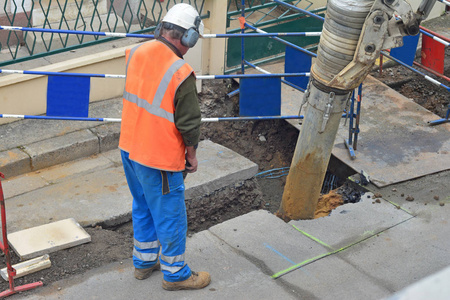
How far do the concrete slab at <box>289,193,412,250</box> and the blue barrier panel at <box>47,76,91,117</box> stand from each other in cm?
225

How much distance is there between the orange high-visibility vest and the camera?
339 cm

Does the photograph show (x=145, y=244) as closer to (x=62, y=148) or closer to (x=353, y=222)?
(x=353, y=222)

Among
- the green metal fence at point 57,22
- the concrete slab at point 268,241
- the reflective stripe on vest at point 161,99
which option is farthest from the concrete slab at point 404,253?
the green metal fence at point 57,22

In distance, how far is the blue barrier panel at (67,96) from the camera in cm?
517

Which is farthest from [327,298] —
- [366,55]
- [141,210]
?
[366,55]

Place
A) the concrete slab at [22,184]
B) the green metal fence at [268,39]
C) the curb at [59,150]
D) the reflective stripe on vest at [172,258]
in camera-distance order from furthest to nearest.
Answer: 1. the green metal fence at [268,39]
2. the curb at [59,150]
3. the concrete slab at [22,184]
4. the reflective stripe on vest at [172,258]

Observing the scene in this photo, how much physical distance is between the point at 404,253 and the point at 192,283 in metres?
1.75

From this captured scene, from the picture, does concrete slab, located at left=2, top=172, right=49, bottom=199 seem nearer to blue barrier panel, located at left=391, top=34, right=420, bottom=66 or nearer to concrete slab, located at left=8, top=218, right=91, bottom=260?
concrete slab, located at left=8, top=218, right=91, bottom=260

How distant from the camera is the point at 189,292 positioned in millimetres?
3932

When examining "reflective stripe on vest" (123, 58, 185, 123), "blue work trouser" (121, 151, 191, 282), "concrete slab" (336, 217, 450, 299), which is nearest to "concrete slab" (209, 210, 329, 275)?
"concrete slab" (336, 217, 450, 299)

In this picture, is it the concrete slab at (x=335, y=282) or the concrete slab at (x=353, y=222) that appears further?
the concrete slab at (x=353, y=222)

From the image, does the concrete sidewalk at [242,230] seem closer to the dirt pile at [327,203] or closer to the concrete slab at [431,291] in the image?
the dirt pile at [327,203]

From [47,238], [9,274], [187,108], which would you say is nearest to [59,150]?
[47,238]

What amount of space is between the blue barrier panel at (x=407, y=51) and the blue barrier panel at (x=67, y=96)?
143 inches
